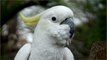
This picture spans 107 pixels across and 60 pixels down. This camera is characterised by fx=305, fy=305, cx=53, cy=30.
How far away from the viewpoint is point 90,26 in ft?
13.8

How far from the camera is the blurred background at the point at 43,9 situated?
131 inches

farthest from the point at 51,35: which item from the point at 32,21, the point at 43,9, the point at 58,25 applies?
the point at 43,9

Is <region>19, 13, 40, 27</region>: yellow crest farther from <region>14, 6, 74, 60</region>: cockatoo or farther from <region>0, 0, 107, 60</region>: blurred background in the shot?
<region>0, 0, 107, 60</region>: blurred background

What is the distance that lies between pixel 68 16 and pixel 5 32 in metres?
2.18

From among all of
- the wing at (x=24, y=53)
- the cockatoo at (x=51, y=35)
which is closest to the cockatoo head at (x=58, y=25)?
the cockatoo at (x=51, y=35)

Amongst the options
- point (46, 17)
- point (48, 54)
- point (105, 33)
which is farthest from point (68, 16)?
point (105, 33)

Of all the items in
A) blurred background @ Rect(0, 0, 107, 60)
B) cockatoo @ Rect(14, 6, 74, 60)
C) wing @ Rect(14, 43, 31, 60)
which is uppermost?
cockatoo @ Rect(14, 6, 74, 60)

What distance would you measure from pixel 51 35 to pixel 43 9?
1.63m

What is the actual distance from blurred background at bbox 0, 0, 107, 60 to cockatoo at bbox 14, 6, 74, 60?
1.18m

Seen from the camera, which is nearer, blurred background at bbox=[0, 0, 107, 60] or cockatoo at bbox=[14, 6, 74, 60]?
cockatoo at bbox=[14, 6, 74, 60]

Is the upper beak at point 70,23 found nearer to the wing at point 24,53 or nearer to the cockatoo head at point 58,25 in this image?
the cockatoo head at point 58,25

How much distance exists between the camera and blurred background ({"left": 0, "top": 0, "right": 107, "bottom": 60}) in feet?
10.9

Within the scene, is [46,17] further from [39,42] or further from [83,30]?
[83,30]

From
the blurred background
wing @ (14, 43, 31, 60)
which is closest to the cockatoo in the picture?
wing @ (14, 43, 31, 60)
